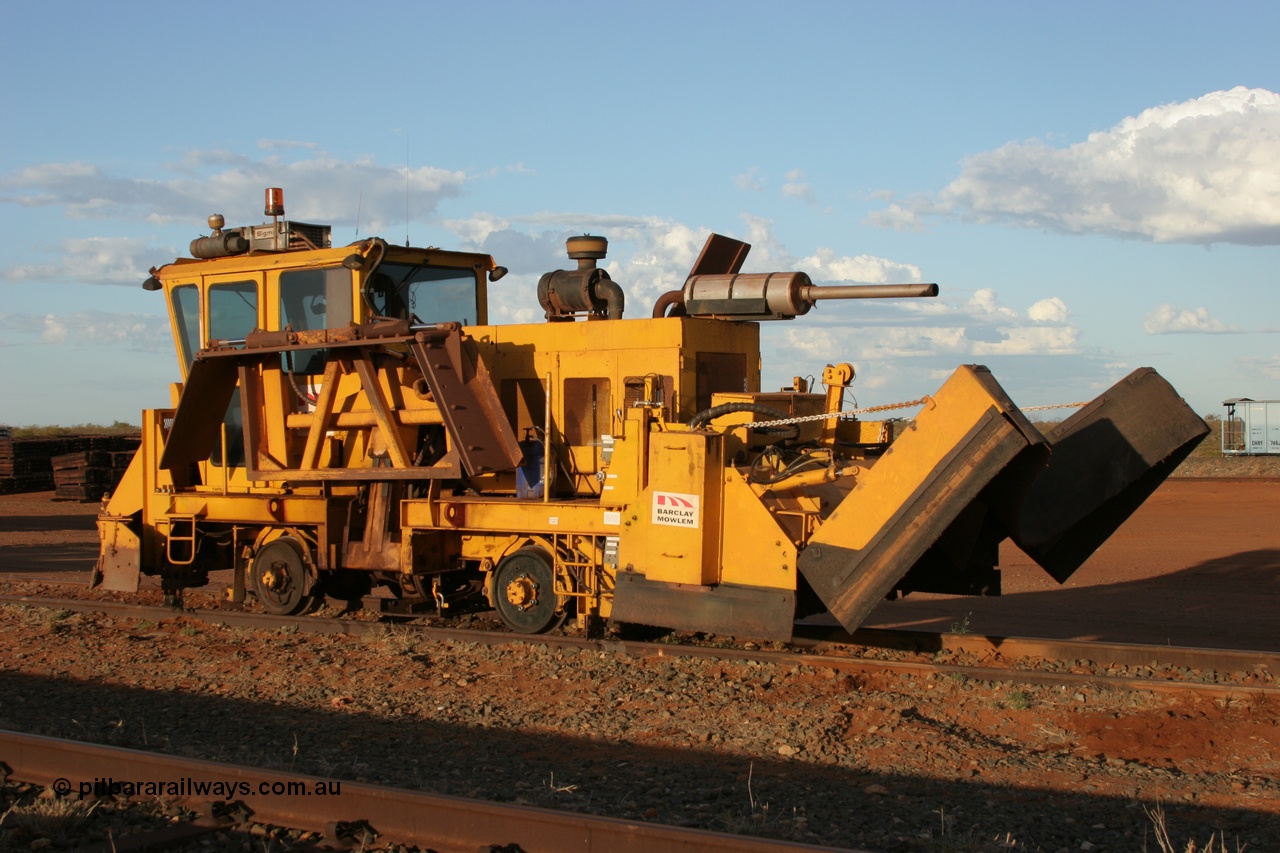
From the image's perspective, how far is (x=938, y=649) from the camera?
9047 mm

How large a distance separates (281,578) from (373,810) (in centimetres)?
620

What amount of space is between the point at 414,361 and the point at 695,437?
282 centimetres

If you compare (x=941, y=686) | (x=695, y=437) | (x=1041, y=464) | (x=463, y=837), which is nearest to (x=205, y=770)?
(x=463, y=837)

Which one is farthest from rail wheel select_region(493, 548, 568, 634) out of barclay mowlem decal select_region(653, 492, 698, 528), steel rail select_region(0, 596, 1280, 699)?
barclay mowlem decal select_region(653, 492, 698, 528)

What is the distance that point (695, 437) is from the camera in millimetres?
7941

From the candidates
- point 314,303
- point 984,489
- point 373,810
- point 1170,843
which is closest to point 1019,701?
point 984,489

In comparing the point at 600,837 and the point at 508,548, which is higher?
the point at 508,548

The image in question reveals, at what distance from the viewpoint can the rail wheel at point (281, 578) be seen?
34.0 ft

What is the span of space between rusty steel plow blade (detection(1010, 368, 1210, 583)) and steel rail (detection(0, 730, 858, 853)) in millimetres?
4853

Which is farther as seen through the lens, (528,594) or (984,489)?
(528,594)

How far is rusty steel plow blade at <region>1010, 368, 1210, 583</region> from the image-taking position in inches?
330

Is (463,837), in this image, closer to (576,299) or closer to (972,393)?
(972,393)

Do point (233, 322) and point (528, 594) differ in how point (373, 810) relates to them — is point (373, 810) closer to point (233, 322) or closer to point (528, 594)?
point (528, 594)

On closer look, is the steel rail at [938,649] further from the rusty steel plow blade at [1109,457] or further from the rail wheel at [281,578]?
the rusty steel plow blade at [1109,457]
